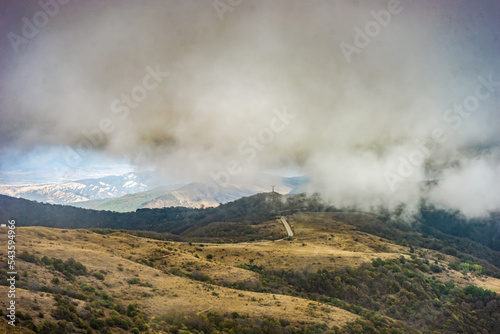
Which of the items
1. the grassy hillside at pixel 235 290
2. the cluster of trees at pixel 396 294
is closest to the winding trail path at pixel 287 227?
the grassy hillside at pixel 235 290

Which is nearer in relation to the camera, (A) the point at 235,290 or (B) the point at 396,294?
(A) the point at 235,290

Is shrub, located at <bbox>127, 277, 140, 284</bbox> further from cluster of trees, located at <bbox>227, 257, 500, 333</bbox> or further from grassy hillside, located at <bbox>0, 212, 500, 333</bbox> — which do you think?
cluster of trees, located at <bbox>227, 257, 500, 333</bbox>

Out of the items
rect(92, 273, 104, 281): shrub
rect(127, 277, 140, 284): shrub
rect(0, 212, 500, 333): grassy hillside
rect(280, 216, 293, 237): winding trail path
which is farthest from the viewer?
rect(280, 216, 293, 237): winding trail path

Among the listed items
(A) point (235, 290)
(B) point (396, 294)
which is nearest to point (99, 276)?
(A) point (235, 290)

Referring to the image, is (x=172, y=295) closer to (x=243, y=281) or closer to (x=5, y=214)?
(x=243, y=281)

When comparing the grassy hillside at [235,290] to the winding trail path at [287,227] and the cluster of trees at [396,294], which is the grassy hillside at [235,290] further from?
the winding trail path at [287,227]

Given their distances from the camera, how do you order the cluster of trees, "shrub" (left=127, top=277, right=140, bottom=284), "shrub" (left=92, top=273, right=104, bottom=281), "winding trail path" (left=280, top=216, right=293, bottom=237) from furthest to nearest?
"winding trail path" (left=280, top=216, right=293, bottom=237) → the cluster of trees → "shrub" (left=127, top=277, right=140, bottom=284) → "shrub" (left=92, top=273, right=104, bottom=281)

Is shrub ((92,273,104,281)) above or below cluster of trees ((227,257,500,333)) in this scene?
above

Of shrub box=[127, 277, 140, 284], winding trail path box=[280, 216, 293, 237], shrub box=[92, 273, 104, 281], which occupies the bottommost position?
shrub box=[127, 277, 140, 284]

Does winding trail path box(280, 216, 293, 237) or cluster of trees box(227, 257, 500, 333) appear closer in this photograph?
cluster of trees box(227, 257, 500, 333)

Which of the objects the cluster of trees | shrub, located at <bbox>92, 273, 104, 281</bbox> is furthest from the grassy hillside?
the cluster of trees

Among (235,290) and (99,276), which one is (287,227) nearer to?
(235,290)
